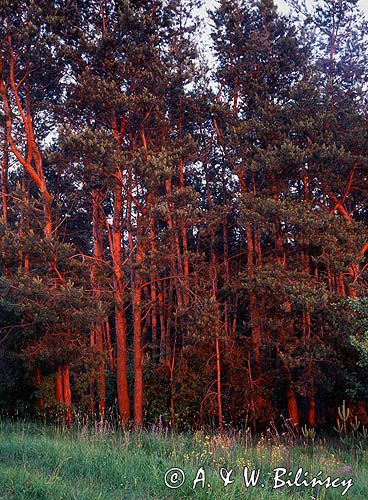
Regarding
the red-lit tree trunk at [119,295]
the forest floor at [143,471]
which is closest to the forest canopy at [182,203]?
the red-lit tree trunk at [119,295]

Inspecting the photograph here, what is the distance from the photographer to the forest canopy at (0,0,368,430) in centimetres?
1576

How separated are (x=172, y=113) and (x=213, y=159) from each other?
3152 millimetres

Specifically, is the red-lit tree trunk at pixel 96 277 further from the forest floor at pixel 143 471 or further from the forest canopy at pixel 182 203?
the forest floor at pixel 143 471

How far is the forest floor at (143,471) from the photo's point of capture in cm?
524

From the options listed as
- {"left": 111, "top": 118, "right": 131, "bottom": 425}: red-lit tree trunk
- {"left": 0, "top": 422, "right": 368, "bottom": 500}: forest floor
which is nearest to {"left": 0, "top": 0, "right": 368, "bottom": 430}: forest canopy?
{"left": 111, "top": 118, "right": 131, "bottom": 425}: red-lit tree trunk

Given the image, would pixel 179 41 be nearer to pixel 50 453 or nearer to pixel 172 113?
pixel 172 113

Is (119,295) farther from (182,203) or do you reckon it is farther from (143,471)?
(143,471)

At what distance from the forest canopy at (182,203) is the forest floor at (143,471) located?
20.8 ft

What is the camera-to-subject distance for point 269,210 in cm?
1691

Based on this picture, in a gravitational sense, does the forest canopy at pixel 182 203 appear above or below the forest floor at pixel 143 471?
above

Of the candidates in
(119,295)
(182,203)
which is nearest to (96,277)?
(119,295)

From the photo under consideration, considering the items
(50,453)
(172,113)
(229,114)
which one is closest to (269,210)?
(229,114)

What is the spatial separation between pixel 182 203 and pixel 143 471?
36.5ft

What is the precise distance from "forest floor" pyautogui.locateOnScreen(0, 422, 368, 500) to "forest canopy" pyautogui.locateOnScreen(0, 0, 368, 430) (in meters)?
6.34
